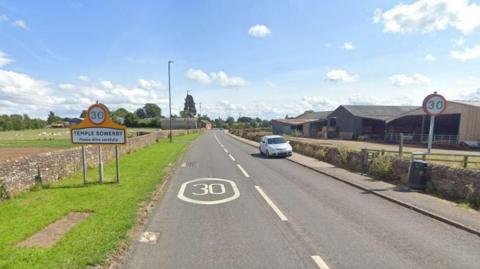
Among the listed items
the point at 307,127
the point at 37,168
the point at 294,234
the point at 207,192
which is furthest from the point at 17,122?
the point at 294,234

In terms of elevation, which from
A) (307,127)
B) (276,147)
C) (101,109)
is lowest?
(276,147)

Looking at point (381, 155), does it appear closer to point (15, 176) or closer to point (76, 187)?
point (76, 187)

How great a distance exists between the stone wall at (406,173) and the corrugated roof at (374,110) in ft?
110

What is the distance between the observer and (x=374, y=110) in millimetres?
49906

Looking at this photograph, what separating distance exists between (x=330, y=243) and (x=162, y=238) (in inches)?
120

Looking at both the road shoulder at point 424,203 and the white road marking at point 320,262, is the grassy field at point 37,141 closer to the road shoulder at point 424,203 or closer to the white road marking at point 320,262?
the road shoulder at point 424,203

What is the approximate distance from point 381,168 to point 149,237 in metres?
9.26

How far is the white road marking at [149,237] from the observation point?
16.8 feet

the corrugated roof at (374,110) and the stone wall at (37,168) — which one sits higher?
the corrugated roof at (374,110)

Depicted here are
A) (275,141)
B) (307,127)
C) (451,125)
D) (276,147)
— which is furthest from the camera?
(307,127)

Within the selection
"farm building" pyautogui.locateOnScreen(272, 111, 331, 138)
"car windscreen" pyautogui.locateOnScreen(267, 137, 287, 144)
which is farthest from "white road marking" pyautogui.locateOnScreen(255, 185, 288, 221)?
"farm building" pyautogui.locateOnScreen(272, 111, 331, 138)

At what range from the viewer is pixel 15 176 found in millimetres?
8500

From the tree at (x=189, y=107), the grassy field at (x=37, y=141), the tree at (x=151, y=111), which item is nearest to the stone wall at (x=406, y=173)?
the grassy field at (x=37, y=141)

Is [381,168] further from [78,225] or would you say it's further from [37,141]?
[37,141]
